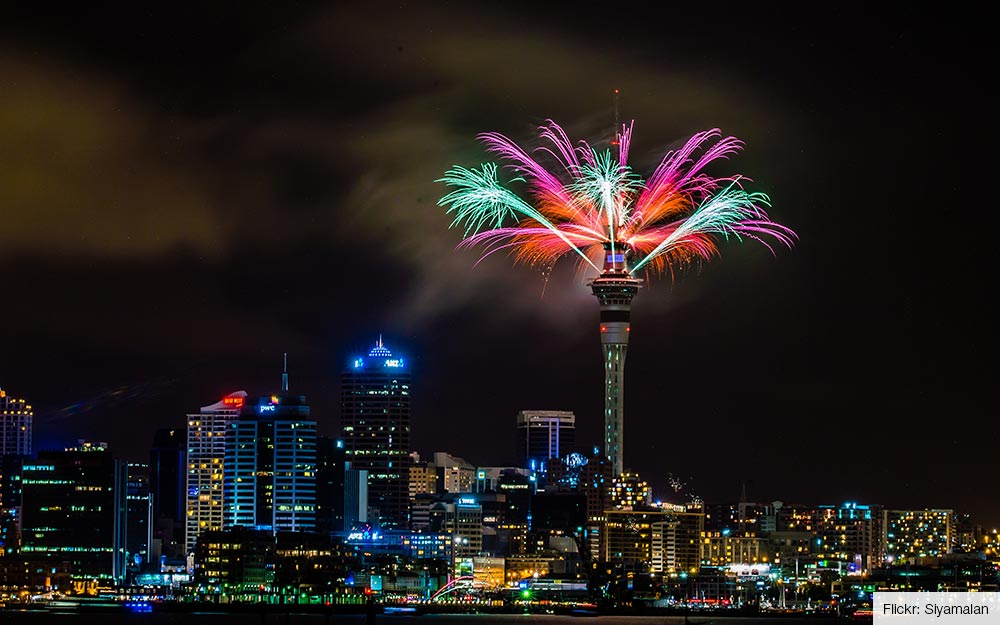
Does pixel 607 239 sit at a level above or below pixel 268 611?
above

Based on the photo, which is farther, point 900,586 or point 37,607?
point 900,586

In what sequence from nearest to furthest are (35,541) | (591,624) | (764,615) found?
(591,624) → (764,615) → (35,541)

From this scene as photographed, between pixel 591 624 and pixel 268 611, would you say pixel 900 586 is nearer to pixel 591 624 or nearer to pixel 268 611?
pixel 591 624

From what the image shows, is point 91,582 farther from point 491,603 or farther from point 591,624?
point 591,624

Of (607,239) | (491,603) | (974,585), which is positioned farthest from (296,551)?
(974,585)

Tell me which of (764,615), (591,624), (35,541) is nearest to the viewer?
(591,624)

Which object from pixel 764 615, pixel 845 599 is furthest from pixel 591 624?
pixel 845 599

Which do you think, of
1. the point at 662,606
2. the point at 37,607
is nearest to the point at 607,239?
the point at 662,606

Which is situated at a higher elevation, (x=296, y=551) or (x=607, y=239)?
(x=607, y=239)

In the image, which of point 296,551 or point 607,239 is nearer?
point 607,239
